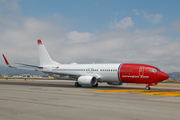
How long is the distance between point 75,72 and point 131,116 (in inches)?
1036

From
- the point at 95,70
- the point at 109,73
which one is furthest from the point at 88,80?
the point at 109,73

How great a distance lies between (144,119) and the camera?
775 cm

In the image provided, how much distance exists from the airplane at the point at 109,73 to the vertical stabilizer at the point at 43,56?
503 millimetres

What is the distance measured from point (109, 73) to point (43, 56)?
55.2ft

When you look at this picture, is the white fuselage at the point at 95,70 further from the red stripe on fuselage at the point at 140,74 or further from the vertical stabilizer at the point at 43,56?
the vertical stabilizer at the point at 43,56

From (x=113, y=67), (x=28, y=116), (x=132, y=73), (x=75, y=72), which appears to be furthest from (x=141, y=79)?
(x=28, y=116)

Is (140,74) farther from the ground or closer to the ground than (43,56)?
closer to the ground

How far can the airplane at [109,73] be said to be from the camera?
2662cm

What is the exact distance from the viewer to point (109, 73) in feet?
98.1

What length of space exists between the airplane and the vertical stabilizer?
50 cm

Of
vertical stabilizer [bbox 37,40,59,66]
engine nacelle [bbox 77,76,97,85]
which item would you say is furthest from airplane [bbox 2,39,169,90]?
vertical stabilizer [bbox 37,40,59,66]

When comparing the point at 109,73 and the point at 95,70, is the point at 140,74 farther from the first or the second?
the point at 95,70

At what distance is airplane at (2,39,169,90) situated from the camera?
26.6 meters

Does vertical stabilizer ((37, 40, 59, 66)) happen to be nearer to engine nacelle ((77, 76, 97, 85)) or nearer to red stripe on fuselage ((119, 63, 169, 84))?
engine nacelle ((77, 76, 97, 85))
